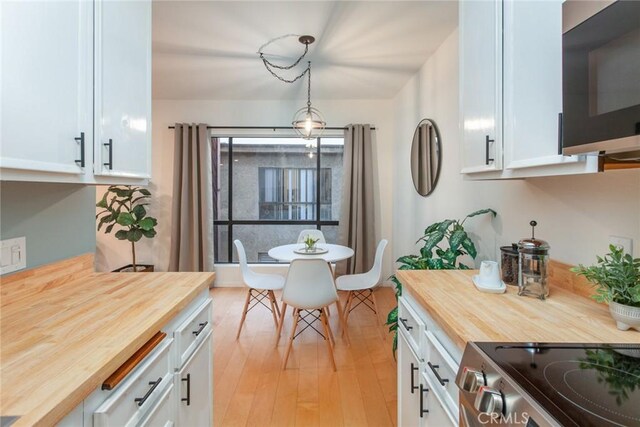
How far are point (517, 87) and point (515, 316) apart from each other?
0.84 metres

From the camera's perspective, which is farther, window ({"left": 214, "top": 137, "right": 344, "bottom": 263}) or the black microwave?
window ({"left": 214, "top": 137, "right": 344, "bottom": 263})

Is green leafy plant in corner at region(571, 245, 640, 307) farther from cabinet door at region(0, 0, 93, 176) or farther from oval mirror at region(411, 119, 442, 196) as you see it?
oval mirror at region(411, 119, 442, 196)

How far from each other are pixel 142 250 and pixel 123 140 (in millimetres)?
3647

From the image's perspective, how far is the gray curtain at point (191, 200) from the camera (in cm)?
439

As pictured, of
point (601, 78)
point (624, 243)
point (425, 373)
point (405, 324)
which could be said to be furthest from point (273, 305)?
point (601, 78)

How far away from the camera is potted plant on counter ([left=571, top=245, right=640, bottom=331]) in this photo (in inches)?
37.6

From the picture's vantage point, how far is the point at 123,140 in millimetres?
1435

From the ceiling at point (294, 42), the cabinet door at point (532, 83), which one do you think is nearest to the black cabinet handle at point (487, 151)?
the cabinet door at point (532, 83)

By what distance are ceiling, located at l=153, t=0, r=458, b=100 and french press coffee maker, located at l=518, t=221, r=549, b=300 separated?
184 centimetres

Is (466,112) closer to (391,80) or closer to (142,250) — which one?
(391,80)

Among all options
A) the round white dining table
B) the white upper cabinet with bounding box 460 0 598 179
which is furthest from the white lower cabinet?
the round white dining table

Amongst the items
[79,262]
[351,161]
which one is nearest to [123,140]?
[79,262]

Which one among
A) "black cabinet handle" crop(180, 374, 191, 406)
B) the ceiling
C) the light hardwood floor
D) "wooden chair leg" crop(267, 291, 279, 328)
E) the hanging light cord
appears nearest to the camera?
"black cabinet handle" crop(180, 374, 191, 406)

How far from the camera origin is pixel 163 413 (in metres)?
1.10
